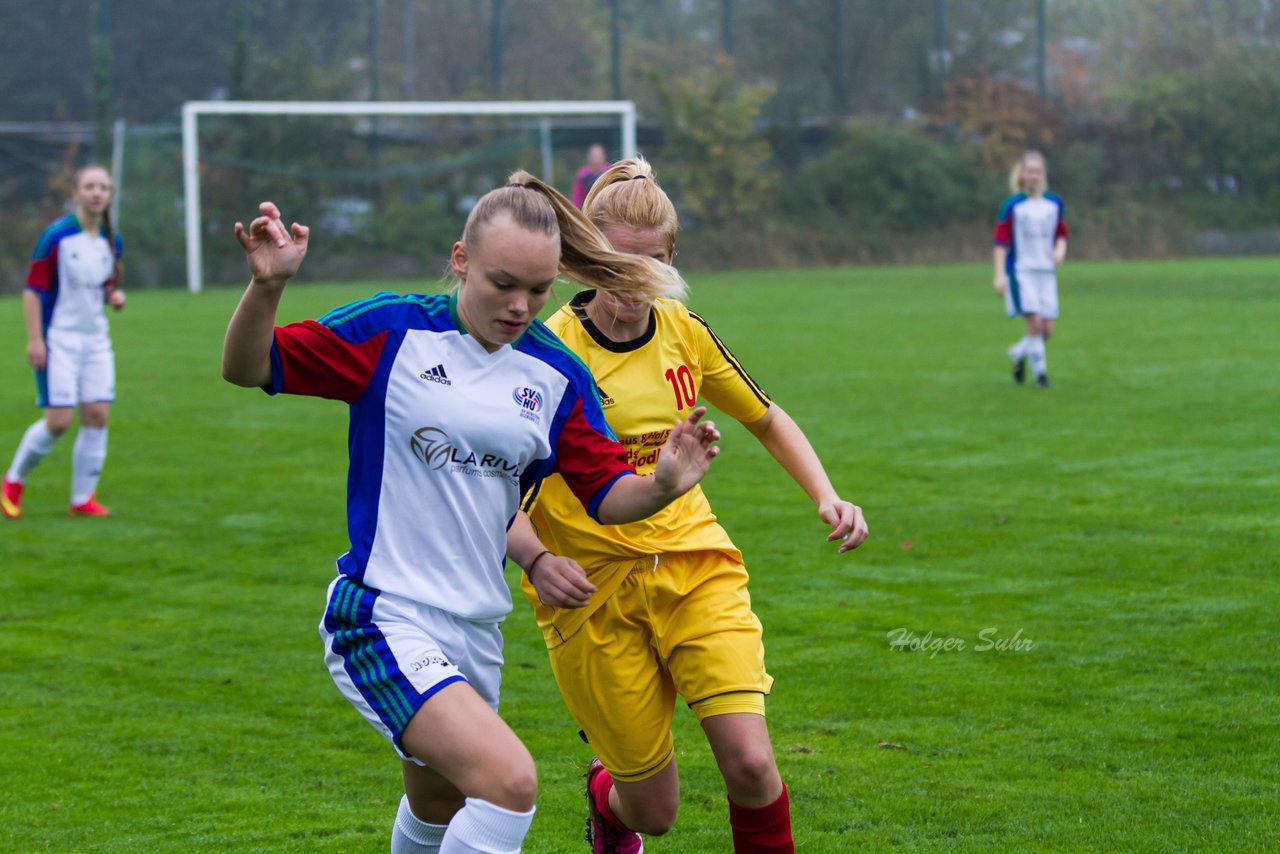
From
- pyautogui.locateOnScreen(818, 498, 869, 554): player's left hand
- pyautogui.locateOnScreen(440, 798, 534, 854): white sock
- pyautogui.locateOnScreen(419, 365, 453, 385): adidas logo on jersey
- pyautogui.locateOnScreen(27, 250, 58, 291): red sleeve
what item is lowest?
pyautogui.locateOnScreen(440, 798, 534, 854): white sock

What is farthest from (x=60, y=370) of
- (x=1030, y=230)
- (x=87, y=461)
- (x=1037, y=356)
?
(x=1030, y=230)

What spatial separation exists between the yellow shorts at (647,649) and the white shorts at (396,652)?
493 millimetres

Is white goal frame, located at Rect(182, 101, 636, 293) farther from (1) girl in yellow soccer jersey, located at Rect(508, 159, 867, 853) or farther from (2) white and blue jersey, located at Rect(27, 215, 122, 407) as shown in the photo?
(1) girl in yellow soccer jersey, located at Rect(508, 159, 867, 853)

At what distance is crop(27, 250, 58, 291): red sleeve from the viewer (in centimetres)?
930

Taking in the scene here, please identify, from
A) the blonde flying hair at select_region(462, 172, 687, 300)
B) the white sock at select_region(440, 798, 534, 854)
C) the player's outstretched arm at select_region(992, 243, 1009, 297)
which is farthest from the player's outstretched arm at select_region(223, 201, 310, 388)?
the player's outstretched arm at select_region(992, 243, 1009, 297)

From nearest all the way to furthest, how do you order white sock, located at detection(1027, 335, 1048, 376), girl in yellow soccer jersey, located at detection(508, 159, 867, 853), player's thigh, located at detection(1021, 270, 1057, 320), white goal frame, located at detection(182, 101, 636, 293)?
girl in yellow soccer jersey, located at detection(508, 159, 867, 853) < white sock, located at detection(1027, 335, 1048, 376) < player's thigh, located at detection(1021, 270, 1057, 320) < white goal frame, located at detection(182, 101, 636, 293)

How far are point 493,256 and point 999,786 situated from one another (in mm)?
2386

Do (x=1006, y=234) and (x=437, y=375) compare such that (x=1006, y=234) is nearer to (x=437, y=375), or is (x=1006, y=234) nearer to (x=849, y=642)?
(x=849, y=642)

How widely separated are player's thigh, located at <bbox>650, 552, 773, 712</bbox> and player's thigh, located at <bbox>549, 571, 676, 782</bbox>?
0.06 meters

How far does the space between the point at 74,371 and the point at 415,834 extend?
663 centimetres

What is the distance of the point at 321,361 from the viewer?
10.8ft

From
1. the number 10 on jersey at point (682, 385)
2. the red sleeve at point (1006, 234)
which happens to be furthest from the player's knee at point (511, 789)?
the red sleeve at point (1006, 234)

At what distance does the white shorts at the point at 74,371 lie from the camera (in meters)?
9.36

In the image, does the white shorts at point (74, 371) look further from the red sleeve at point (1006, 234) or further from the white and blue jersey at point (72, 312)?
the red sleeve at point (1006, 234)
